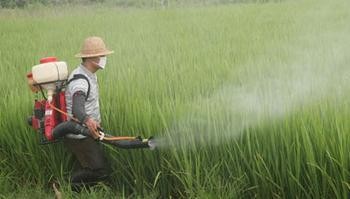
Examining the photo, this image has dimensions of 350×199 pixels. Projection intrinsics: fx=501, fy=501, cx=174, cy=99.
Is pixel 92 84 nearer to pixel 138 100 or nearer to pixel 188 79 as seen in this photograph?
pixel 138 100

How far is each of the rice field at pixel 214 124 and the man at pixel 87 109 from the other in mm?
93

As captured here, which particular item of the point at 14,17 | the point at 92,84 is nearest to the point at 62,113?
Answer: the point at 92,84

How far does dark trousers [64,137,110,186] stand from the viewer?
2.78 m

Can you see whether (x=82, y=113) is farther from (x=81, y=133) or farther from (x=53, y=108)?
(x=53, y=108)

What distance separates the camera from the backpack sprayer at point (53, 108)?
259cm

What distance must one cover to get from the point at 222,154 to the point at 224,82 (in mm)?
1268

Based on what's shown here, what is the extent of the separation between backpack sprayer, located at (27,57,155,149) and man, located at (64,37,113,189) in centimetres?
5

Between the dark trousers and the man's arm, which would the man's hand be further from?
the dark trousers

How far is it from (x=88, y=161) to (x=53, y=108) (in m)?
0.36

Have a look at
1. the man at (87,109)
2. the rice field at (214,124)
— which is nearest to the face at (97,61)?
the man at (87,109)

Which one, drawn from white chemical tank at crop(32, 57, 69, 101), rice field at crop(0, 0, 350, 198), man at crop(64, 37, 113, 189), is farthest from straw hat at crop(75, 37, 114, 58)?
rice field at crop(0, 0, 350, 198)

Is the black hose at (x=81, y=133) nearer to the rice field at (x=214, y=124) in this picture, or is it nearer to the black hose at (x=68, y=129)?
the black hose at (x=68, y=129)

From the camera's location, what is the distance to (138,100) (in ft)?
10.1

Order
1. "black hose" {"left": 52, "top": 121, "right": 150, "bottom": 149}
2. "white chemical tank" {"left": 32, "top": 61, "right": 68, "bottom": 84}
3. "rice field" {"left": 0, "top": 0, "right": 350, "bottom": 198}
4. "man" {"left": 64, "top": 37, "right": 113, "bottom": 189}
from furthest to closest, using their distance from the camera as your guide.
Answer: "white chemical tank" {"left": 32, "top": 61, "right": 68, "bottom": 84} < "man" {"left": 64, "top": 37, "right": 113, "bottom": 189} < "black hose" {"left": 52, "top": 121, "right": 150, "bottom": 149} < "rice field" {"left": 0, "top": 0, "right": 350, "bottom": 198}
